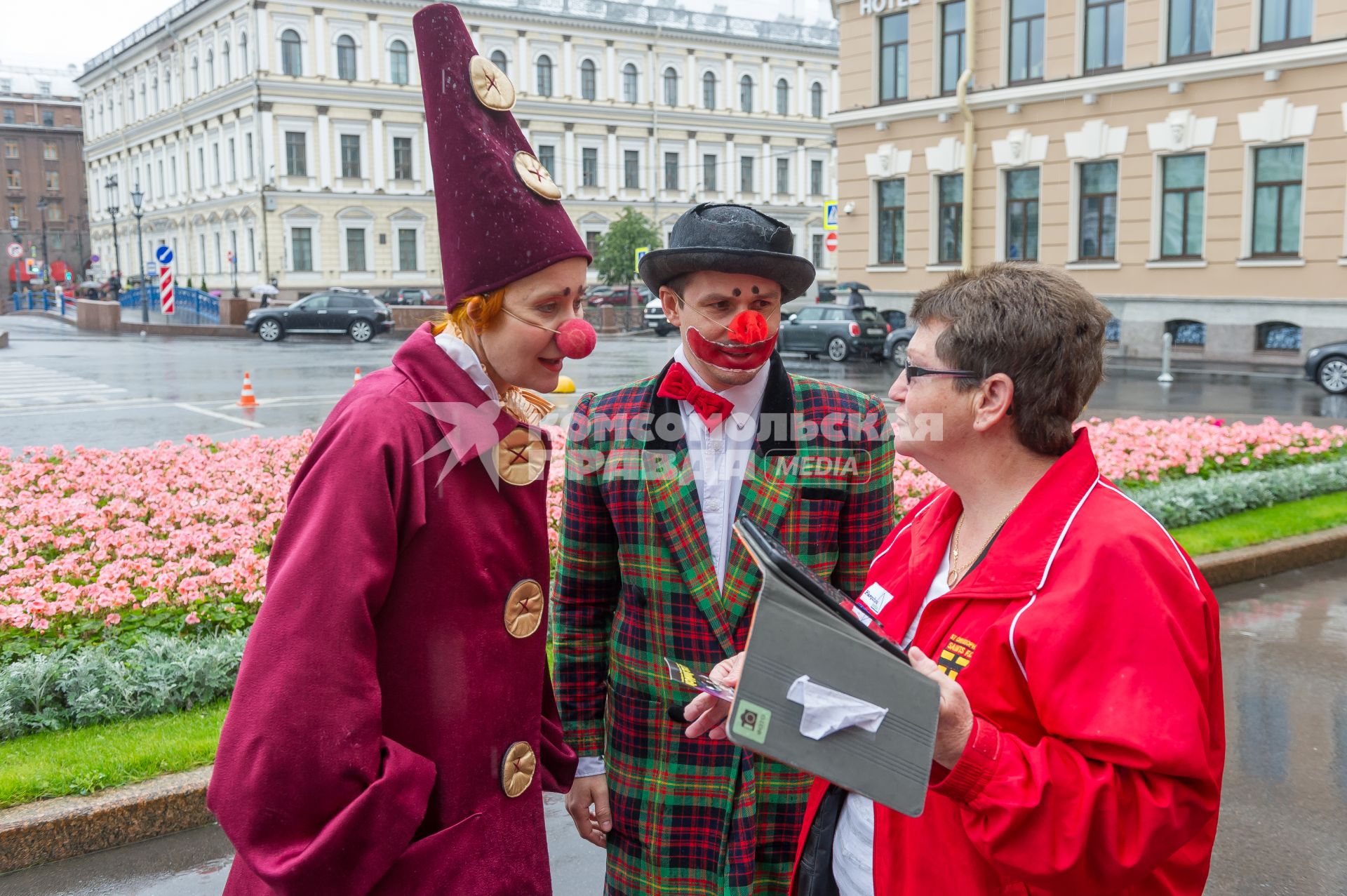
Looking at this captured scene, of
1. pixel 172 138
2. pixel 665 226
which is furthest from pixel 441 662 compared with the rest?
pixel 172 138

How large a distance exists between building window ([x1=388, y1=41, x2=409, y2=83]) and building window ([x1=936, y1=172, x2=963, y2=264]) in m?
34.3

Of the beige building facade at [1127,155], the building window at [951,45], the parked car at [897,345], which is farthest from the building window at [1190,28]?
the parked car at [897,345]

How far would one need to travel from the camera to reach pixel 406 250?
180ft

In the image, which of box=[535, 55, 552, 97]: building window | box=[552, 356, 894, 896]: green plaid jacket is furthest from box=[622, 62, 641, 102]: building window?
box=[552, 356, 894, 896]: green plaid jacket

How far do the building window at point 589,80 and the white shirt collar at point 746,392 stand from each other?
5841cm

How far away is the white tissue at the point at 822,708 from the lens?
149cm

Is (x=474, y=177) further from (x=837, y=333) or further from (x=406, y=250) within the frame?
(x=406, y=250)

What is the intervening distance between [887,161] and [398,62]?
109 ft

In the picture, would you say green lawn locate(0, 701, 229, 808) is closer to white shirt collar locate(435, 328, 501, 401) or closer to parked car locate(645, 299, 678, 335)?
white shirt collar locate(435, 328, 501, 401)

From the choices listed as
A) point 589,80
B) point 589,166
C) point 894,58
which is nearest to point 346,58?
point 589,80

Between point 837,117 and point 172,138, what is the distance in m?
45.4

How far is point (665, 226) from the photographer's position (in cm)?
6088

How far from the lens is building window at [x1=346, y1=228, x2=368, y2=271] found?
175 ft

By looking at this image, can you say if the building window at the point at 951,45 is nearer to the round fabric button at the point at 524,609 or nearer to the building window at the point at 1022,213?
the building window at the point at 1022,213
